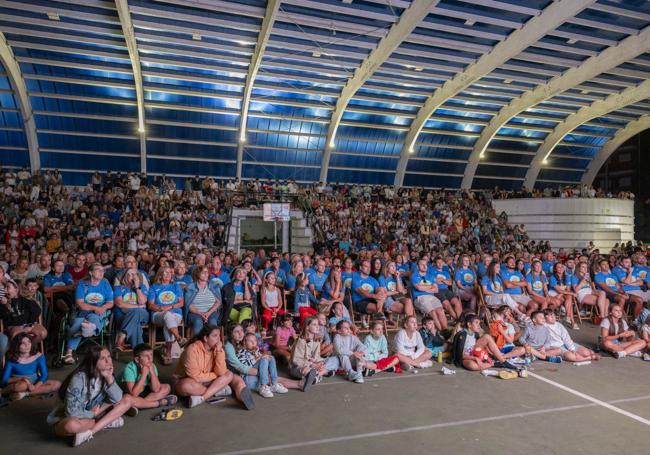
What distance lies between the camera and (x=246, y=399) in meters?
4.81

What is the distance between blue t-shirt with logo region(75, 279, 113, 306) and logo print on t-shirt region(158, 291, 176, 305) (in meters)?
0.69

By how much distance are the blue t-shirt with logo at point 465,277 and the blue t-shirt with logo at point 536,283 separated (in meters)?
1.14

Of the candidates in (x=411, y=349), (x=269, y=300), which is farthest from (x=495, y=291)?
(x=269, y=300)

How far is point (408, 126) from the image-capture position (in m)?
27.2

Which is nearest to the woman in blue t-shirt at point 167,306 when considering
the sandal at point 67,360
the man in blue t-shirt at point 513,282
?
the sandal at point 67,360

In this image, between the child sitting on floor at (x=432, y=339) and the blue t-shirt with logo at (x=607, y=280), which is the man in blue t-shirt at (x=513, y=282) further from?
the child sitting on floor at (x=432, y=339)

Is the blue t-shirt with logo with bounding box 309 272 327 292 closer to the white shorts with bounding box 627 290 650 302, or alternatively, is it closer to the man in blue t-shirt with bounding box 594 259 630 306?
the man in blue t-shirt with bounding box 594 259 630 306

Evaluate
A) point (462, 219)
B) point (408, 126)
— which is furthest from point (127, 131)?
point (462, 219)

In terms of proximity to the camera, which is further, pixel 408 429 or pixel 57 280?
pixel 57 280

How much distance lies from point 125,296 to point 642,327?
8.39 metres

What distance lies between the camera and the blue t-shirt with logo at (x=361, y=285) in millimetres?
8336

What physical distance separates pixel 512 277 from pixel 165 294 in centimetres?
668

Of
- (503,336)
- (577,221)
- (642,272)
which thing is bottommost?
(503,336)

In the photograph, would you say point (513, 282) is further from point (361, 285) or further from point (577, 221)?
point (577, 221)
